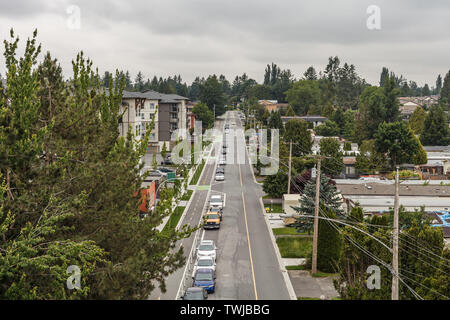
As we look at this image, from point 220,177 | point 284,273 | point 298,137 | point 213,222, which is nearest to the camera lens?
point 284,273

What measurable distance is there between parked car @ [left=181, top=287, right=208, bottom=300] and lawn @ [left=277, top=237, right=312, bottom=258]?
32.2ft

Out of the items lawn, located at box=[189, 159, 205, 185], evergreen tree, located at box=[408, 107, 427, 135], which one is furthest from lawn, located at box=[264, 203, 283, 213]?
evergreen tree, located at box=[408, 107, 427, 135]

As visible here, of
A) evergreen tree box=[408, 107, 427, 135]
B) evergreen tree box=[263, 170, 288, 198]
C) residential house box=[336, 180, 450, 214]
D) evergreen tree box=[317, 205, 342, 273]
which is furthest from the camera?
evergreen tree box=[408, 107, 427, 135]

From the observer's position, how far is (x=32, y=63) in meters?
11.1

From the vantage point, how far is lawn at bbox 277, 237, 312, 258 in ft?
99.8

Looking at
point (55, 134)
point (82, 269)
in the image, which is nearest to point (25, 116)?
point (55, 134)

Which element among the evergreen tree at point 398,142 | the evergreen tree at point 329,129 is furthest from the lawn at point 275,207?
the evergreen tree at point 329,129

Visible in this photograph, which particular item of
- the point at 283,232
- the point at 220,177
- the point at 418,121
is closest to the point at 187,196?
the point at 220,177

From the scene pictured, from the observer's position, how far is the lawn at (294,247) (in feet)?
99.8

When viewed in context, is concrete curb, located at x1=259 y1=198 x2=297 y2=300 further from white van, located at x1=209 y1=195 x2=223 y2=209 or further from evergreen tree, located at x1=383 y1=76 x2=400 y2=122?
evergreen tree, located at x1=383 y1=76 x2=400 y2=122

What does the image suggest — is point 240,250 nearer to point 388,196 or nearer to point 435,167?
point 388,196

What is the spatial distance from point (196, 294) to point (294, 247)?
1265 cm

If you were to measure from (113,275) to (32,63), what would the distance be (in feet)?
19.2

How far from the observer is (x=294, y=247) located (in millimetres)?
32125
